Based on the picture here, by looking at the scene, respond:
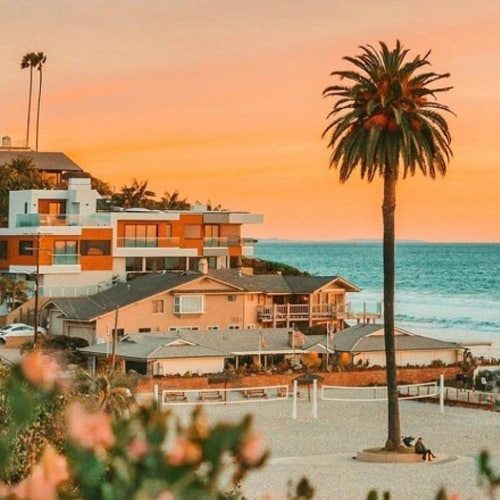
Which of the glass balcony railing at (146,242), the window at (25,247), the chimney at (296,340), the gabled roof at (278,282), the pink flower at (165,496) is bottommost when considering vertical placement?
the pink flower at (165,496)

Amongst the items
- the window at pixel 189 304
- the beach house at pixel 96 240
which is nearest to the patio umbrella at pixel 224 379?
the window at pixel 189 304

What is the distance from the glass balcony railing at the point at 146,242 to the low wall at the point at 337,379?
30696 mm

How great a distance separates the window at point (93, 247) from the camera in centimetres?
8688

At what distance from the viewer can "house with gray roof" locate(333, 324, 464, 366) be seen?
2534 inches

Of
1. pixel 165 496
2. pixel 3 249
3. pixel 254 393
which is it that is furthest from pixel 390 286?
pixel 3 249

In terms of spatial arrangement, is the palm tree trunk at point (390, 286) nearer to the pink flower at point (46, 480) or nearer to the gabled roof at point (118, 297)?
the pink flower at point (46, 480)

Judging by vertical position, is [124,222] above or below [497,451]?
above

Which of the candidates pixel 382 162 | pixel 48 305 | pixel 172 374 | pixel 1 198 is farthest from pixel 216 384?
pixel 1 198

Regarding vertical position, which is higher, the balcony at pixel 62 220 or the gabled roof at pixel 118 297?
the balcony at pixel 62 220

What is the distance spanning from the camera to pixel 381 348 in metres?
64.9

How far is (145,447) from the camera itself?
13.7ft

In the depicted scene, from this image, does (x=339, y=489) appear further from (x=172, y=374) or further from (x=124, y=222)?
(x=124, y=222)

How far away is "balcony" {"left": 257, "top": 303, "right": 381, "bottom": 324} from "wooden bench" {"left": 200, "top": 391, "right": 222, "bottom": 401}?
87.1ft

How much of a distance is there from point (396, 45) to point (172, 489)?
111 ft
